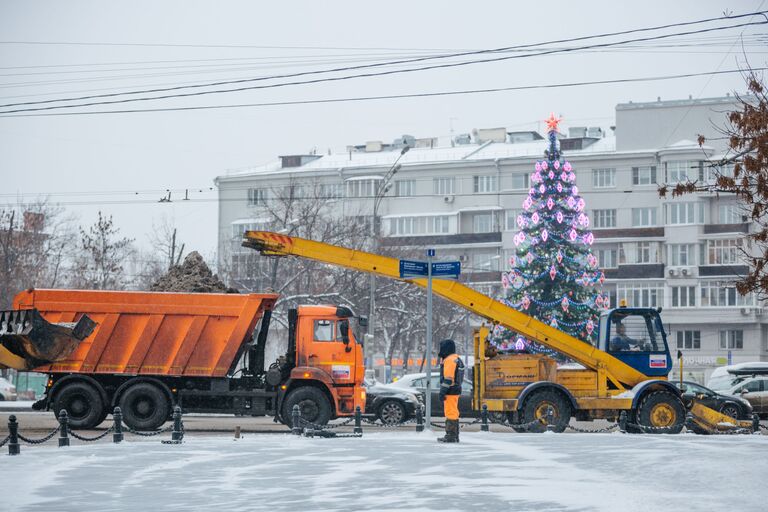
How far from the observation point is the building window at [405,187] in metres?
108

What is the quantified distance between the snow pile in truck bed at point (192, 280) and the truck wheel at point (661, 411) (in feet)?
37.7

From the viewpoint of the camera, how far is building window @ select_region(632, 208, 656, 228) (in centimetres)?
9844

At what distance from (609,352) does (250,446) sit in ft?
31.7

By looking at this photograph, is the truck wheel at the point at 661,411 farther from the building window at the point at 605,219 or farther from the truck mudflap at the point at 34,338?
the building window at the point at 605,219

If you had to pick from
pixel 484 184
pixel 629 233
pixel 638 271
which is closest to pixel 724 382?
pixel 638 271

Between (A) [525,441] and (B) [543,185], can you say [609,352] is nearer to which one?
(A) [525,441]

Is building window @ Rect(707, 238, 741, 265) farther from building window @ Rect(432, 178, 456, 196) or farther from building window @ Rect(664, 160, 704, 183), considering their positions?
building window @ Rect(432, 178, 456, 196)

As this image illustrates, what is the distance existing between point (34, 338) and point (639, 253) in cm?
7559

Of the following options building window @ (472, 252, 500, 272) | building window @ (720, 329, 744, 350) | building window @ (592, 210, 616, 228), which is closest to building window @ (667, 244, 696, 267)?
building window @ (592, 210, 616, 228)

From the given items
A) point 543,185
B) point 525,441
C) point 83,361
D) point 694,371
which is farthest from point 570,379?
point 694,371

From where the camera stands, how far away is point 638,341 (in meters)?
28.4

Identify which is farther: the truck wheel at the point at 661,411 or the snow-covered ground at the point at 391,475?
the truck wheel at the point at 661,411

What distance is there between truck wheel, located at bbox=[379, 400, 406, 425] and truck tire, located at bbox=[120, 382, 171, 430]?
6194 mm

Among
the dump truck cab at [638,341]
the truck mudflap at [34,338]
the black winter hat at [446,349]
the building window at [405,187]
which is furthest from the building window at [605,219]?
the black winter hat at [446,349]
